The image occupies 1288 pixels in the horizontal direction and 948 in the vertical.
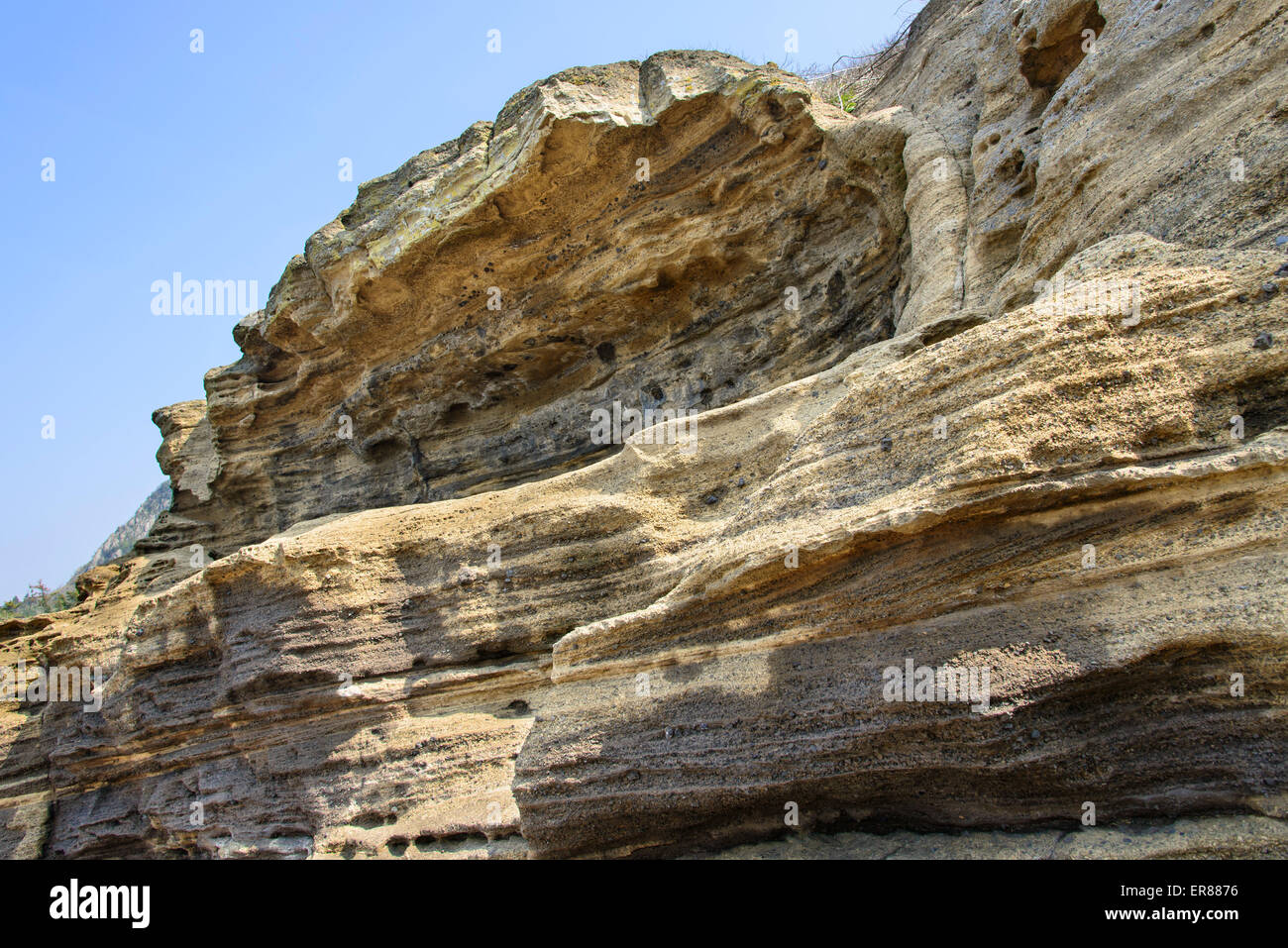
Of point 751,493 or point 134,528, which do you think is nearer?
point 751,493

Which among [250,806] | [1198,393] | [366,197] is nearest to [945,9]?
[366,197]

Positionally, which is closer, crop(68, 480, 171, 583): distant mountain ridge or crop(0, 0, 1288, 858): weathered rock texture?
crop(0, 0, 1288, 858): weathered rock texture

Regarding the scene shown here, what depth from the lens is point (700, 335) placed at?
9.38 metres

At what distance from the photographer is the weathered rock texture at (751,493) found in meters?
3.85

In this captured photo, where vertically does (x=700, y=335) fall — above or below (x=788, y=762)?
above

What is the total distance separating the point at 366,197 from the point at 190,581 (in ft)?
17.0

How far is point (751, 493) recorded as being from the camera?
6.04 metres

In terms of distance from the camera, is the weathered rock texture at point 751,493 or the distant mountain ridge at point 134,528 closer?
the weathered rock texture at point 751,493

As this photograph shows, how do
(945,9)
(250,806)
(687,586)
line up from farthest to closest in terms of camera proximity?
(945,9)
(250,806)
(687,586)

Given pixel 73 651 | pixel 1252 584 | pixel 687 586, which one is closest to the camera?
pixel 1252 584

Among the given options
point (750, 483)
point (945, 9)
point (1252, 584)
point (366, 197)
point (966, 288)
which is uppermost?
point (945, 9)

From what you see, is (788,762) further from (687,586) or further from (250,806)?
(250,806)

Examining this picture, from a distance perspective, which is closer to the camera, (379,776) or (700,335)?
(379,776)

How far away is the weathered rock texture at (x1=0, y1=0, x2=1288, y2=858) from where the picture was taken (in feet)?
12.6
